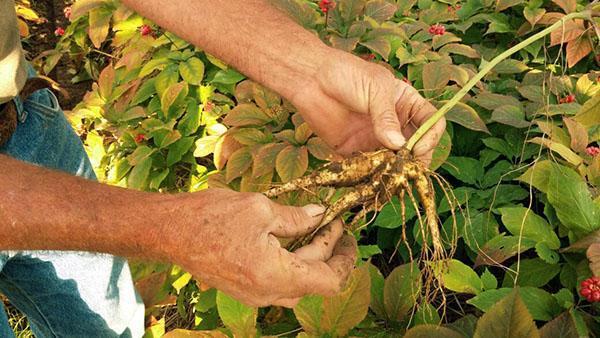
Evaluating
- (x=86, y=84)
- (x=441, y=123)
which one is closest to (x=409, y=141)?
(x=441, y=123)

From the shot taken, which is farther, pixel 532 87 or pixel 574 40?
pixel 574 40

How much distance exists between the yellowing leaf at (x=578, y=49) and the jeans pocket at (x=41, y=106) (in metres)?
1.69

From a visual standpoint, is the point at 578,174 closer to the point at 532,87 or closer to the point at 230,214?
the point at 532,87

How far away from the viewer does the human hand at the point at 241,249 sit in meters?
1.19

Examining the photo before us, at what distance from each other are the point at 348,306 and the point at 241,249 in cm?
40

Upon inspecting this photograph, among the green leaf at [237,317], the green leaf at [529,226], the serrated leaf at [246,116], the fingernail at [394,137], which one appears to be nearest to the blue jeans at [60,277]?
the serrated leaf at [246,116]

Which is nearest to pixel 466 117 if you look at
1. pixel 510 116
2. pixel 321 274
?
pixel 510 116

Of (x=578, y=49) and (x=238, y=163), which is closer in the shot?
(x=238, y=163)

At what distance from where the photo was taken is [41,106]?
184 centimetres

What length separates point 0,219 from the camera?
118cm

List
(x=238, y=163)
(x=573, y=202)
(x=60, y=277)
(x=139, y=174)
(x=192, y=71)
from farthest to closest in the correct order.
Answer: (x=192, y=71), (x=139, y=174), (x=238, y=163), (x=60, y=277), (x=573, y=202)

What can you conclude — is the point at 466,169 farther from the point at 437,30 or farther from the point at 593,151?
the point at 437,30

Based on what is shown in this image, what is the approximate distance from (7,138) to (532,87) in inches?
62.3

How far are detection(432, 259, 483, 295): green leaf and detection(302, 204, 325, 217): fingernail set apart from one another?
0.34m
